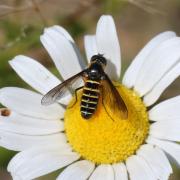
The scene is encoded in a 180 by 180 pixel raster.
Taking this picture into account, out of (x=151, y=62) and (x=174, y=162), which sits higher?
(x=151, y=62)

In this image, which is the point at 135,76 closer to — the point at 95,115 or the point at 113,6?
the point at 95,115

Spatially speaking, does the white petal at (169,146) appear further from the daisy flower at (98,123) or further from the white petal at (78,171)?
the white petal at (78,171)

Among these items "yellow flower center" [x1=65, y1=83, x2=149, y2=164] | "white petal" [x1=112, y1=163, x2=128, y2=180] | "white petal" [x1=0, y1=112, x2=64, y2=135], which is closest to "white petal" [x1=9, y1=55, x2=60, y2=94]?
"white petal" [x1=0, y1=112, x2=64, y2=135]

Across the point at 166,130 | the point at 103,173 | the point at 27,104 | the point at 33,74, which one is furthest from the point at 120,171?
the point at 33,74

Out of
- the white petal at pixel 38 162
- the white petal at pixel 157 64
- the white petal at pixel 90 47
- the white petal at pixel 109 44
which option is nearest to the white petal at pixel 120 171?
the white petal at pixel 38 162

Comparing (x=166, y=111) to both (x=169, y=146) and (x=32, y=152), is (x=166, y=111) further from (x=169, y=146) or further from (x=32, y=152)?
(x=32, y=152)

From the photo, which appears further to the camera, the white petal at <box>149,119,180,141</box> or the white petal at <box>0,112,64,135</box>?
the white petal at <box>0,112,64,135</box>

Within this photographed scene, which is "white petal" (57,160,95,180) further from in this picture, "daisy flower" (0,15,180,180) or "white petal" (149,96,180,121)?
"white petal" (149,96,180,121)

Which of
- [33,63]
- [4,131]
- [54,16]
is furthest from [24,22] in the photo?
[4,131]
